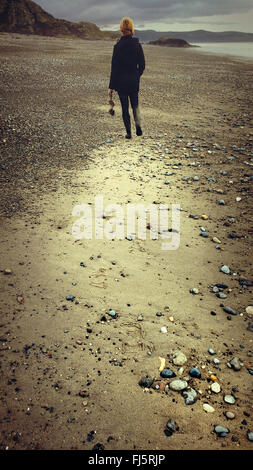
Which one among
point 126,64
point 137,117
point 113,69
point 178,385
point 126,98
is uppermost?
point 126,64

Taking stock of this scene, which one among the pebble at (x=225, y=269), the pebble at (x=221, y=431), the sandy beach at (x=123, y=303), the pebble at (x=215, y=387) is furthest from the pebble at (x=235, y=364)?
the pebble at (x=225, y=269)

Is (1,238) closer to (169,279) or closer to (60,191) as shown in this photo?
(60,191)

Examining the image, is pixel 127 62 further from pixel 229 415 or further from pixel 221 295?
pixel 229 415

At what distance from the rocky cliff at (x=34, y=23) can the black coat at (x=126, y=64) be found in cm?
13499

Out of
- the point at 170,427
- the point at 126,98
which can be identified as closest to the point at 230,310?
the point at 170,427

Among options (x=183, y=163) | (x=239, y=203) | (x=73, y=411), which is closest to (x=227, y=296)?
(x=73, y=411)

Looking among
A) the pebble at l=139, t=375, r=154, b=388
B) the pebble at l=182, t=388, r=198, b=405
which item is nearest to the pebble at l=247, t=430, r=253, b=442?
the pebble at l=182, t=388, r=198, b=405

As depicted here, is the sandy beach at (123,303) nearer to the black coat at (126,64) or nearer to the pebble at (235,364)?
the pebble at (235,364)

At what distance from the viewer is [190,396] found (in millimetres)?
2795

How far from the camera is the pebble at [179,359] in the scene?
121 inches

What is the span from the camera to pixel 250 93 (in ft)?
54.1

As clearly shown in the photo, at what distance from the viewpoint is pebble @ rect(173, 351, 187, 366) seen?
3081 millimetres

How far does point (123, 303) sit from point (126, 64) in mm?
6992
